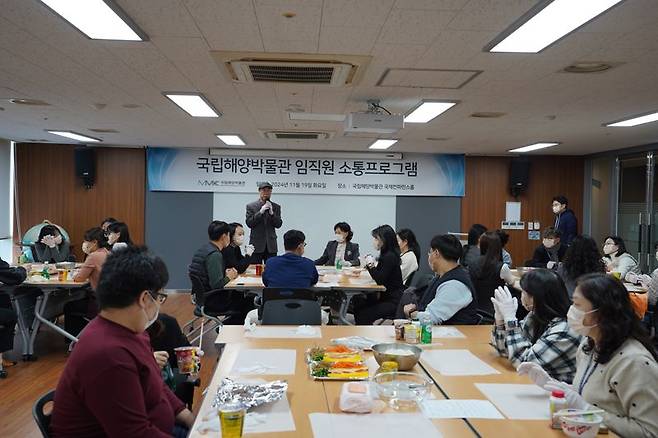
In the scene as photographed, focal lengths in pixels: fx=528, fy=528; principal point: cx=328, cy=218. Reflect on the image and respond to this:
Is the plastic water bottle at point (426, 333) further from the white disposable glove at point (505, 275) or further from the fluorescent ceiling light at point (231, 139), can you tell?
the fluorescent ceiling light at point (231, 139)

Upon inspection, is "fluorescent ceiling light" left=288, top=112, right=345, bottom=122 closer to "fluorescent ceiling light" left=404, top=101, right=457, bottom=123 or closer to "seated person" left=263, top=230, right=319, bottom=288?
"fluorescent ceiling light" left=404, top=101, right=457, bottom=123

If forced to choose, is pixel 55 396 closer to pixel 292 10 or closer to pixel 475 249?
pixel 292 10

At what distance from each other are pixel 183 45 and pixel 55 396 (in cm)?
261

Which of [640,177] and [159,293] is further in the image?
[640,177]

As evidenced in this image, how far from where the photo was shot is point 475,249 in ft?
20.5

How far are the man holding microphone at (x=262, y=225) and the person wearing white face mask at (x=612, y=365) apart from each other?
19.0ft

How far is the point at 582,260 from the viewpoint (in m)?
4.71

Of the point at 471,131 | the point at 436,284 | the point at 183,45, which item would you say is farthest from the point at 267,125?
the point at 436,284

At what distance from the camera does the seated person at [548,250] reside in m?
7.60

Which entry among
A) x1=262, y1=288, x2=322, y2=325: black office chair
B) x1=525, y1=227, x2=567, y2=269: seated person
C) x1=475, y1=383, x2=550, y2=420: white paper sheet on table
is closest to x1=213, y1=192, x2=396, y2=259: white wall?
x1=525, y1=227, x2=567, y2=269: seated person

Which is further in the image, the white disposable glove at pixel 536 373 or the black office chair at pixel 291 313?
the black office chair at pixel 291 313

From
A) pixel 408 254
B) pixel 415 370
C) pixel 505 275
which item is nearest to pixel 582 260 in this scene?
pixel 505 275

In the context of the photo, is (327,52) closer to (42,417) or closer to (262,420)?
(262,420)

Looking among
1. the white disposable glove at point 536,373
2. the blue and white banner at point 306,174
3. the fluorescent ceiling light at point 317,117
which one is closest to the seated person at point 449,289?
the white disposable glove at point 536,373
